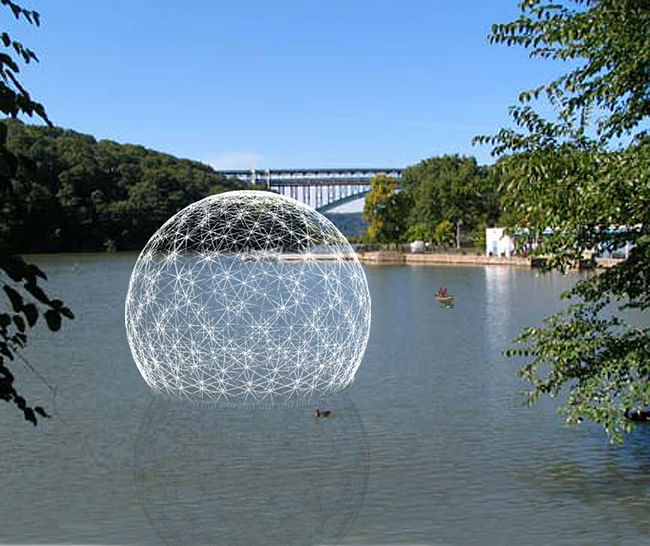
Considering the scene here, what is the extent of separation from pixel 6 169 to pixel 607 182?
16.2 ft

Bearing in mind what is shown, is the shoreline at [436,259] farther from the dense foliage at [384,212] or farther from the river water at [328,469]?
the river water at [328,469]

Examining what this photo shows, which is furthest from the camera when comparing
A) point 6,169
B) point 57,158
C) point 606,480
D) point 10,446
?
point 57,158

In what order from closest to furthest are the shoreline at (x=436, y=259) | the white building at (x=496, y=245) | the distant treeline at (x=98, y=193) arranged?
the shoreline at (x=436, y=259) < the white building at (x=496, y=245) < the distant treeline at (x=98, y=193)

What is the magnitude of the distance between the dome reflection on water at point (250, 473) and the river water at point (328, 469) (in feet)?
0.08

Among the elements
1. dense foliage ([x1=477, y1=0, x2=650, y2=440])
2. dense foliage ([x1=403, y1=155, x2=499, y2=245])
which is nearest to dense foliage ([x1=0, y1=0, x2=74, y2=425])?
dense foliage ([x1=477, y1=0, x2=650, y2=440])

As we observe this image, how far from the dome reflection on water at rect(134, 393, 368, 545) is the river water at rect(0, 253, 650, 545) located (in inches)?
0.9

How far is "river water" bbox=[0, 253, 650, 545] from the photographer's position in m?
7.27

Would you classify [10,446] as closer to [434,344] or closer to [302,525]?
[302,525]

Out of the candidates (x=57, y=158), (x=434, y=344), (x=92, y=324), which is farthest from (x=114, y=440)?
(x=57, y=158)

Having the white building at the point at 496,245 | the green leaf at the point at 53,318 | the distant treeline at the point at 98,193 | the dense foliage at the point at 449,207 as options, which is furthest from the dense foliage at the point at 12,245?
the distant treeline at the point at 98,193

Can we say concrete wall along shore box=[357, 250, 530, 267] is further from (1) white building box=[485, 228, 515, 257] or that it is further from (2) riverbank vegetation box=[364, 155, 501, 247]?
(2) riverbank vegetation box=[364, 155, 501, 247]

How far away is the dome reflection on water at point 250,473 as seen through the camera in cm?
739

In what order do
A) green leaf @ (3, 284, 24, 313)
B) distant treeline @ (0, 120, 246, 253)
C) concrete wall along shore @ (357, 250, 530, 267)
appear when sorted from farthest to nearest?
distant treeline @ (0, 120, 246, 253)
concrete wall along shore @ (357, 250, 530, 267)
green leaf @ (3, 284, 24, 313)

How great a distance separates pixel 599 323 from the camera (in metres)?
7.93
